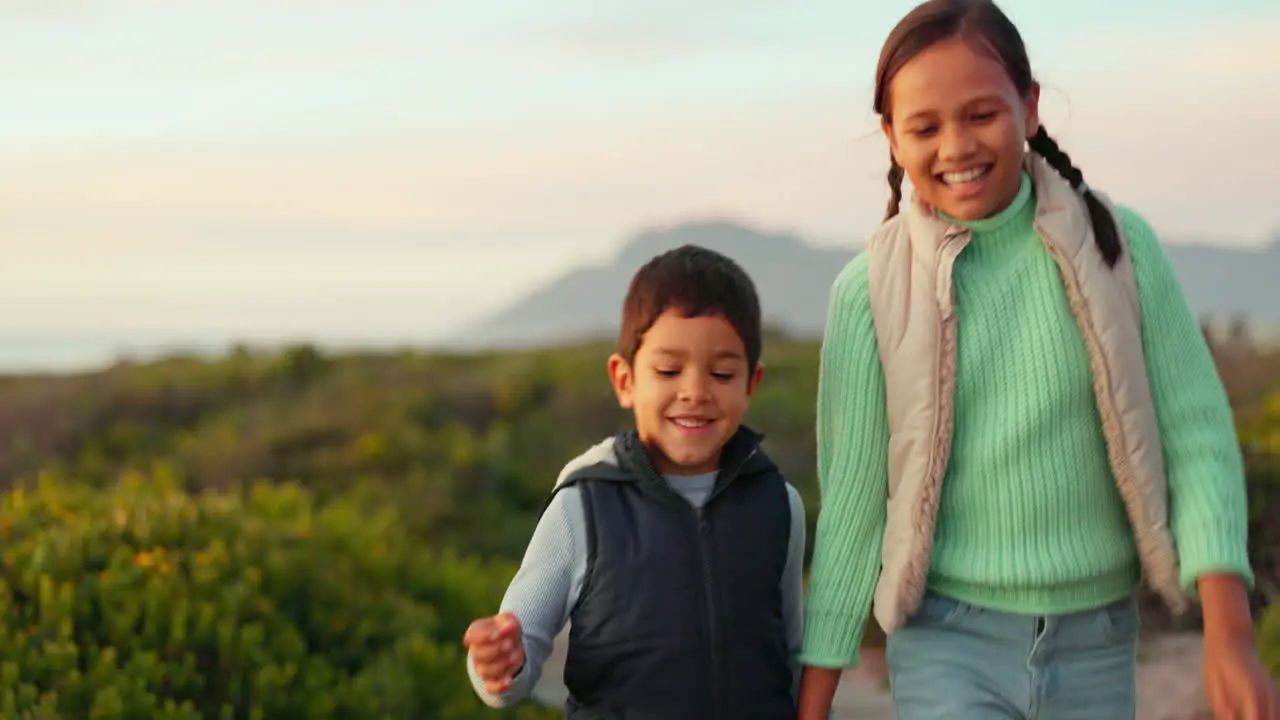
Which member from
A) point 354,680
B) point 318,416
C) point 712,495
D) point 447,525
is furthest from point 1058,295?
point 318,416

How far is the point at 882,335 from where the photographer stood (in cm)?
300

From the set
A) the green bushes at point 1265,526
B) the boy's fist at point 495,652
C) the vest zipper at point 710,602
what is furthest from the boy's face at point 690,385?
the green bushes at point 1265,526

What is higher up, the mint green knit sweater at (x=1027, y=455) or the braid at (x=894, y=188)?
the braid at (x=894, y=188)

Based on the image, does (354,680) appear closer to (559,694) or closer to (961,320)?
(559,694)

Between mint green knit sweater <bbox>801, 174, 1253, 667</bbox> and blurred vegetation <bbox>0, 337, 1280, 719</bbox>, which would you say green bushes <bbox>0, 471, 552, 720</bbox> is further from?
mint green knit sweater <bbox>801, 174, 1253, 667</bbox>

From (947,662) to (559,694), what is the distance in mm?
3544

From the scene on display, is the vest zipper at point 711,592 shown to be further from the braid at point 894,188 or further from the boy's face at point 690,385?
the braid at point 894,188

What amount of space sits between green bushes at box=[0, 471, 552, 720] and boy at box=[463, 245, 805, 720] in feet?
6.12

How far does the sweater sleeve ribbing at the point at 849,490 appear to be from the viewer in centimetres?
299

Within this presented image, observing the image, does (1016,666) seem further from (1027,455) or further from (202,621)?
(202,621)

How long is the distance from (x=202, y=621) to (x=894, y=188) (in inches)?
100

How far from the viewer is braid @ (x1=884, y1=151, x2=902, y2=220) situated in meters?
3.16

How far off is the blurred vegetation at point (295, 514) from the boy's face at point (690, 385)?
2.09 metres

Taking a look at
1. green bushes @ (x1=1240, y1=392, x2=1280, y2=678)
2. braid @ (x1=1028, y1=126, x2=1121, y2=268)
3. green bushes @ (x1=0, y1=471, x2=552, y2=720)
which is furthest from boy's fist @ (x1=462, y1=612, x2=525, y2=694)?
green bushes @ (x1=1240, y1=392, x2=1280, y2=678)
